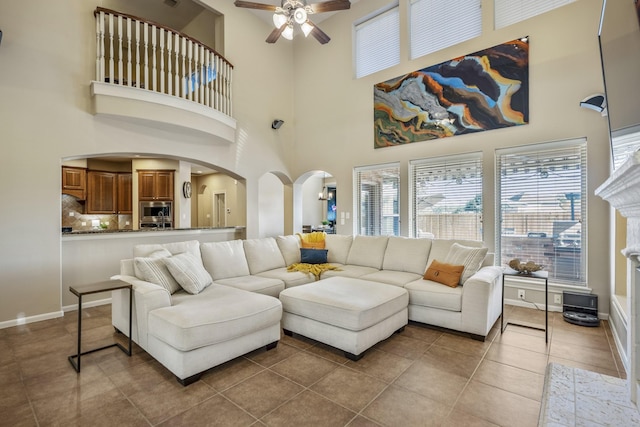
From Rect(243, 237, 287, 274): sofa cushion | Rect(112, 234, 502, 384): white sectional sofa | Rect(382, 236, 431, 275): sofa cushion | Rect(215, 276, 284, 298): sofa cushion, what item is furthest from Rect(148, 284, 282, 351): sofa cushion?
Rect(382, 236, 431, 275): sofa cushion

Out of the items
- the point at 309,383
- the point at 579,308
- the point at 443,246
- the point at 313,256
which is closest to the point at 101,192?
the point at 313,256

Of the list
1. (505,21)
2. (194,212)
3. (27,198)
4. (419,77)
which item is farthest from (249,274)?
(194,212)

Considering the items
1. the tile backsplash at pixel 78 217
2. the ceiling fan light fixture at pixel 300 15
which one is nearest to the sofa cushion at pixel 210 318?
the ceiling fan light fixture at pixel 300 15

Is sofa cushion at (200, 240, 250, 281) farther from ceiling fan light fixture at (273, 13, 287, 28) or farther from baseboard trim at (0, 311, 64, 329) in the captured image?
ceiling fan light fixture at (273, 13, 287, 28)

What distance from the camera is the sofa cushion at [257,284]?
345cm

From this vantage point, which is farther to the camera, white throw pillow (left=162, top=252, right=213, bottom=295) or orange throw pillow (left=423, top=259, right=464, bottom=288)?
orange throw pillow (left=423, top=259, right=464, bottom=288)

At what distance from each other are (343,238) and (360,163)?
166cm

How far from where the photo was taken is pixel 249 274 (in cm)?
408

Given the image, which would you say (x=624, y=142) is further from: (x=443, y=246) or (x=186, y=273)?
(x=186, y=273)

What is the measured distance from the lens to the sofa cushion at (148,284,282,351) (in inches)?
85.9

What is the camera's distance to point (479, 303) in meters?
2.96

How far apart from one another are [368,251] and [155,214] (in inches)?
237

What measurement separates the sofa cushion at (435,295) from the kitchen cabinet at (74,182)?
8077mm

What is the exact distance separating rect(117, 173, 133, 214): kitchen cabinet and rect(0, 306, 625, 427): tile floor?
571cm
